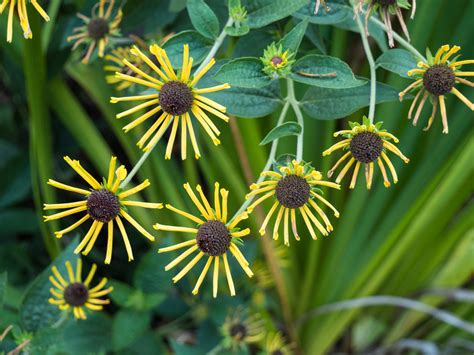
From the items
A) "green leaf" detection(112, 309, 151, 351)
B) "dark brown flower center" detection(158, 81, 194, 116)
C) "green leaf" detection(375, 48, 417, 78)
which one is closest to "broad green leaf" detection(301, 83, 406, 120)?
"green leaf" detection(375, 48, 417, 78)

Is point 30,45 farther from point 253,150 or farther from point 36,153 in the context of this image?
point 253,150

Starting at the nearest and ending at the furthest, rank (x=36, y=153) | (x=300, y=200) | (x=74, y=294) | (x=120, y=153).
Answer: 1. (x=300, y=200)
2. (x=74, y=294)
3. (x=36, y=153)
4. (x=120, y=153)

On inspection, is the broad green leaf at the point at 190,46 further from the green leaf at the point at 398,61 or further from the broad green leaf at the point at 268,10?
the green leaf at the point at 398,61

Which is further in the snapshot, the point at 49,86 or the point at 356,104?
the point at 49,86

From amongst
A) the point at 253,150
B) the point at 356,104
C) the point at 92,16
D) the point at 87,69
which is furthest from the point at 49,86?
the point at 356,104

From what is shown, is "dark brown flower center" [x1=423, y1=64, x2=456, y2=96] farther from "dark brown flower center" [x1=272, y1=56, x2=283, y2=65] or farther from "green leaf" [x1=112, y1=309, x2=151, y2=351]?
"green leaf" [x1=112, y1=309, x2=151, y2=351]

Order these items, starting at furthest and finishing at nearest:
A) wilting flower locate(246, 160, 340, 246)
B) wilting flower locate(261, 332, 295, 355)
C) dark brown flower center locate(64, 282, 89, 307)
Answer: wilting flower locate(261, 332, 295, 355) → dark brown flower center locate(64, 282, 89, 307) → wilting flower locate(246, 160, 340, 246)
